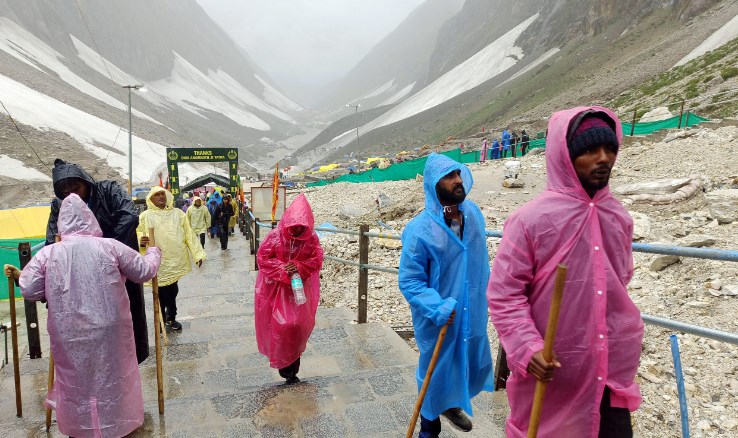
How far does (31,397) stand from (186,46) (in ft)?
498

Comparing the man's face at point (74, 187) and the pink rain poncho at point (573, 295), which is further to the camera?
the man's face at point (74, 187)

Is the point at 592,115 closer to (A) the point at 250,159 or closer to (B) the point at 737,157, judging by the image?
(B) the point at 737,157

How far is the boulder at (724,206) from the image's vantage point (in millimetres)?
6129

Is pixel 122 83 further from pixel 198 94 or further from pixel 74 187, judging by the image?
pixel 74 187

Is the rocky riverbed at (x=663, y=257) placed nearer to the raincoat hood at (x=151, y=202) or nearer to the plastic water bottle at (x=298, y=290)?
the plastic water bottle at (x=298, y=290)

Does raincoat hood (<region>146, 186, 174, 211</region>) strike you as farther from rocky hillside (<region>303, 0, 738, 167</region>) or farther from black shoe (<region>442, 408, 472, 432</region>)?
rocky hillside (<region>303, 0, 738, 167</region>)

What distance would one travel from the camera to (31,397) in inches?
129

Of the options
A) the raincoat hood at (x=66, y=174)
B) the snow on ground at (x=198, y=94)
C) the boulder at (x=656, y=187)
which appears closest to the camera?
the raincoat hood at (x=66, y=174)

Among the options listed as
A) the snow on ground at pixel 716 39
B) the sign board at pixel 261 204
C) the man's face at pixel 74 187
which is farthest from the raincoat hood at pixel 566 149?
the snow on ground at pixel 716 39

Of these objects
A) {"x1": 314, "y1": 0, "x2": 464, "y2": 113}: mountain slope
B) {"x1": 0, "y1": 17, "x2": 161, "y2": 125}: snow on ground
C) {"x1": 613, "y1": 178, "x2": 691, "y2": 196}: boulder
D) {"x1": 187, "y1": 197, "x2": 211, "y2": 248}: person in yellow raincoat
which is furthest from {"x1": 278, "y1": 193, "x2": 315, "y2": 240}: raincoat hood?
{"x1": 314, "y1": 0, "x2": 464, "y2": 113}: mountain slope

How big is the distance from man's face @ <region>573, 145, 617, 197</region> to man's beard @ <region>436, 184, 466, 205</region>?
0.88 metres

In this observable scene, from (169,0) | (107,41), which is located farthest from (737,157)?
(169,0)

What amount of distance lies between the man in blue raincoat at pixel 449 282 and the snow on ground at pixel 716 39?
36.1 meters

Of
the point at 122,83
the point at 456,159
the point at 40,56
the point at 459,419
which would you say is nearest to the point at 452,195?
the point at 459,419
